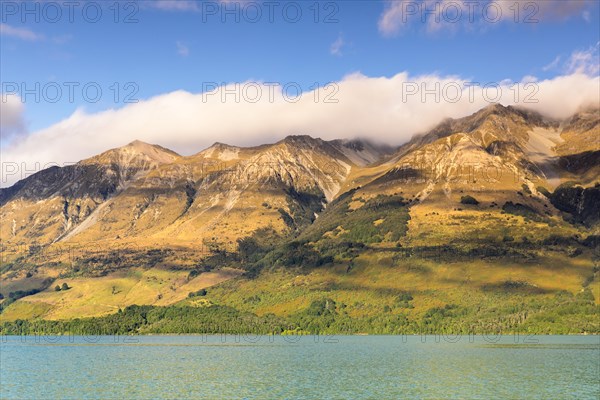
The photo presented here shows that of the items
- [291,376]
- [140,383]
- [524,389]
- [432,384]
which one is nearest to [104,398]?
[140,383]

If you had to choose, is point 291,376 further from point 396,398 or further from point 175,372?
point 396,398

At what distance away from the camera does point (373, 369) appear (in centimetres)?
19688

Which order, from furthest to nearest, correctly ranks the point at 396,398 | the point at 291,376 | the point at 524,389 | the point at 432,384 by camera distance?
the point at 291,376, the point at 432,384, the point at 524,389, the point at 396,398

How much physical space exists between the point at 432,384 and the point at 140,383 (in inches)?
2559

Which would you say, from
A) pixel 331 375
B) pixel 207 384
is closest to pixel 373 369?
pixel 331 375

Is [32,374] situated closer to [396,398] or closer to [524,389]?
[396,398]

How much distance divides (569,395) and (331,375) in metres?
60.2

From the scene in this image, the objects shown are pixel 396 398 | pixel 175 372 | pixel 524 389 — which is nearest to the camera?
pixel 396 398

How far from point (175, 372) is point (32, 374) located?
37.4m

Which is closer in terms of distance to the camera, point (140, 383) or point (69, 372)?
point (140, 383)

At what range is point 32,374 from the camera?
19350 cm

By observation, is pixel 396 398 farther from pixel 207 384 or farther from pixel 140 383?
pixel 140 383

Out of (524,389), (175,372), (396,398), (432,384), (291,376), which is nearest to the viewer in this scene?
(396,398)

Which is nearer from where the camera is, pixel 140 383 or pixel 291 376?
pixel 140 383
